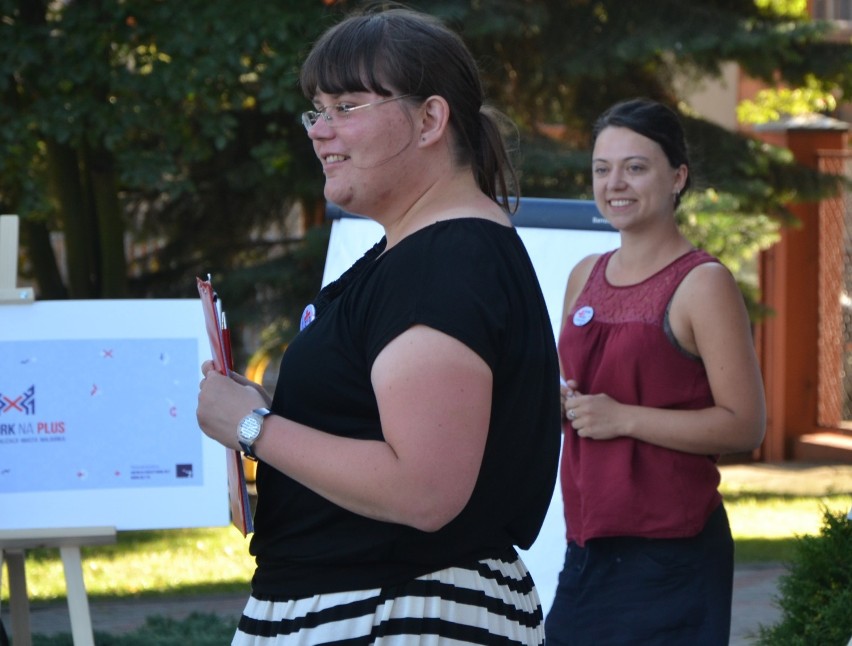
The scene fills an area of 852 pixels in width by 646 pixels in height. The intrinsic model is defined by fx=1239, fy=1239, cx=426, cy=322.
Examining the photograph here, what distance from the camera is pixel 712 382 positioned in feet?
9.14

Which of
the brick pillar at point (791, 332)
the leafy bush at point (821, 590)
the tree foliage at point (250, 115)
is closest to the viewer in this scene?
the leafy bush at point (821, 590)

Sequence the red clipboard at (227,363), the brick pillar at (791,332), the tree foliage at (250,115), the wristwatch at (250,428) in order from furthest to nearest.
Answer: the brick pillar at (791,332), the tree foliage at (250,115), the red clipboard at (227,363), the wristwatch at (250,428)

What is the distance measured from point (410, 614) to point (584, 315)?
1.34 meters

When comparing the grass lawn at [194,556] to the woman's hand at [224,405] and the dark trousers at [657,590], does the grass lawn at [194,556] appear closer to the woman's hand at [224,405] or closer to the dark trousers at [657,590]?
the dark trousers at [657,590]

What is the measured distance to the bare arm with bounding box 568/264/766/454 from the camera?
2.75m

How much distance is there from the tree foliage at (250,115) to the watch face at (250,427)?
5.54 meters

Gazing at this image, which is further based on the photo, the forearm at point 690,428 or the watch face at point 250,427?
the forearm at point 690,428

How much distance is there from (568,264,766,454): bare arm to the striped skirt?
102 centimetres

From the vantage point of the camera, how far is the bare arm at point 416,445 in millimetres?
1622

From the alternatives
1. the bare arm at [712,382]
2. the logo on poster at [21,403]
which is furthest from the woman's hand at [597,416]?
the logo on poster at [21,403]

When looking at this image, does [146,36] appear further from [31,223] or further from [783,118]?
[783,118]

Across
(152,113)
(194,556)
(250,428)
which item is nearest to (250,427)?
(250,428)

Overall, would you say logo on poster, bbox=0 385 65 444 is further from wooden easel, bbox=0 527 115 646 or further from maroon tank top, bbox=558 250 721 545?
maroon tank top, bbox=558 250 721 545

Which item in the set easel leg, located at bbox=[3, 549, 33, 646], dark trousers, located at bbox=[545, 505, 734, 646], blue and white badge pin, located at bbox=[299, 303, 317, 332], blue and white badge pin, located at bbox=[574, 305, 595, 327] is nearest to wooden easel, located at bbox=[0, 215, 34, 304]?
easel leg, located at bbox=[3, 549, 33, 646]
